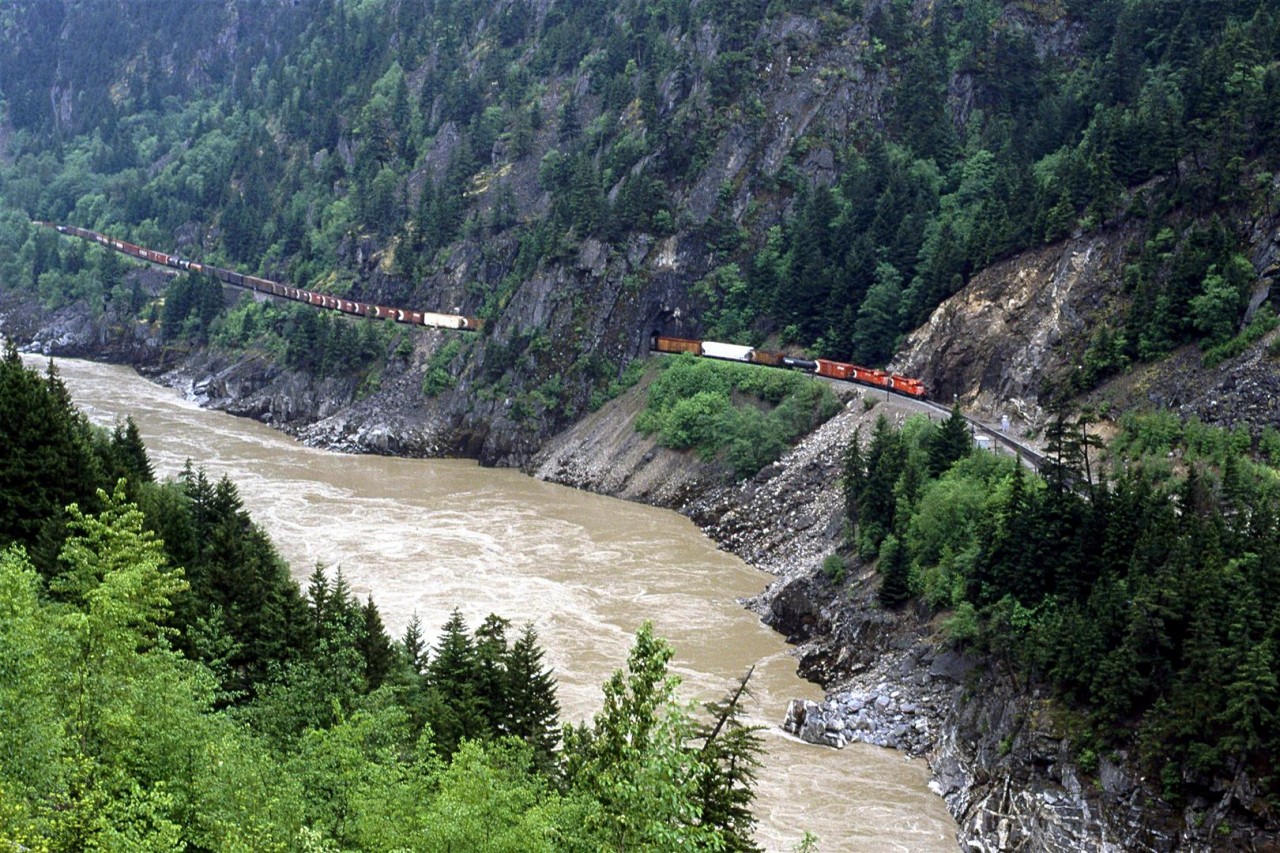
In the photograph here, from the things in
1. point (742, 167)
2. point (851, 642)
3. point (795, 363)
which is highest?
point (742, 167)

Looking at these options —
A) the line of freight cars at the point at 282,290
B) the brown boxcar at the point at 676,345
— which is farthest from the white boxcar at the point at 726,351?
the line of freight cars at the point at 282,290

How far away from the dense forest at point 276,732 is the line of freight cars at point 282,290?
7396 cm

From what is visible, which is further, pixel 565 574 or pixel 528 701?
pixel 565 574

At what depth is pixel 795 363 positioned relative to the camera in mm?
91688

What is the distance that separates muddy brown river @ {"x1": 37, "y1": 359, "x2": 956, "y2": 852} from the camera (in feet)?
146

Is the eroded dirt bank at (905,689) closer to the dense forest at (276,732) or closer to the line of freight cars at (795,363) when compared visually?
the line of freight cars at (795,363)

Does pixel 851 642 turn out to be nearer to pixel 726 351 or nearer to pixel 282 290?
pixel 726 351

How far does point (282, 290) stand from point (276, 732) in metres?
107

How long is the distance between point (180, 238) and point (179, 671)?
454 ft

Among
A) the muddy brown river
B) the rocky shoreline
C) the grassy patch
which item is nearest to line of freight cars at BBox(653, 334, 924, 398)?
the grassy patch

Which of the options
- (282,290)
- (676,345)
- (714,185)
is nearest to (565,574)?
(676,345)

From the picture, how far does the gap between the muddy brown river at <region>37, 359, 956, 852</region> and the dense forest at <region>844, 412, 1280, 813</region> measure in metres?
6.02

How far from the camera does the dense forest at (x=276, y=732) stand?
19375mm

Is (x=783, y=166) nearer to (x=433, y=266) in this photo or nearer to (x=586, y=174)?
(x=586, y=174)
